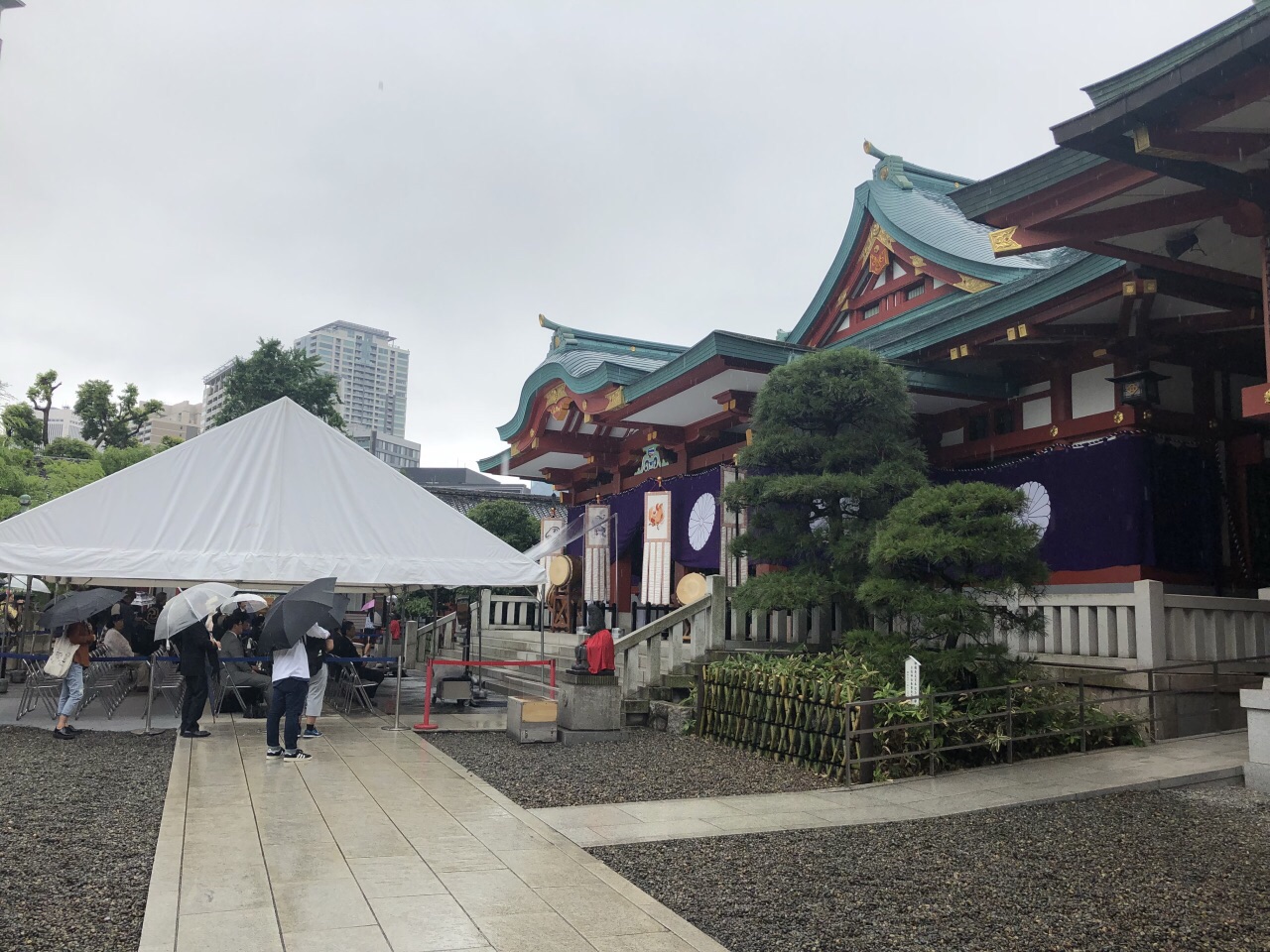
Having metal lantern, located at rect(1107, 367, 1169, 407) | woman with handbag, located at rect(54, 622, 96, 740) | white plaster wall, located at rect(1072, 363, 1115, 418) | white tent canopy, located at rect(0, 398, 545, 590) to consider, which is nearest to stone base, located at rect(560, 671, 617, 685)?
white tent canopy, located at rect(0, 398, 545, 590)

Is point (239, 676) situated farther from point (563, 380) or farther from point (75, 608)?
point (563, 380)

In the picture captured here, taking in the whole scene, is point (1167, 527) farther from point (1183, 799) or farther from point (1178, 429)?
point (1183, 799)

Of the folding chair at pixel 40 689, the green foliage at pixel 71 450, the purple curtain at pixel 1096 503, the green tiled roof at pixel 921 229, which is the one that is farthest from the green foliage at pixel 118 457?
the purple curtain at pixel 1096 503

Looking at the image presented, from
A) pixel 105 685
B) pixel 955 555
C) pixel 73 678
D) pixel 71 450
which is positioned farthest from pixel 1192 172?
pixel 71 450

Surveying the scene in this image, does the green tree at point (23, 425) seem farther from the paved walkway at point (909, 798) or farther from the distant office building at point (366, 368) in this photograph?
the distant office building at point (366, 368)

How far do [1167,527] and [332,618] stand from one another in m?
9.14

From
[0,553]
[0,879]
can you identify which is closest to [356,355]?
[0,553]

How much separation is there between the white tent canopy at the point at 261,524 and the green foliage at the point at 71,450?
1069 inches

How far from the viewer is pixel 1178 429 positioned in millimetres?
10750

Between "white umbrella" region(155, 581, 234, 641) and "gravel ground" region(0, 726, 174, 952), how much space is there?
1180 millimetres

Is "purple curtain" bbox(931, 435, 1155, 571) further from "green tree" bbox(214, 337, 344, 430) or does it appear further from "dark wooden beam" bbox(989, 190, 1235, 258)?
"green tree" bbox(214, 337, 344, 430)

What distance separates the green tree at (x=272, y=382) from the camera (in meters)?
30.7

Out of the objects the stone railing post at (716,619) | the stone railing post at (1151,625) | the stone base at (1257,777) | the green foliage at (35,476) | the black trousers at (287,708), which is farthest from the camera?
the green foliage at (35,476)

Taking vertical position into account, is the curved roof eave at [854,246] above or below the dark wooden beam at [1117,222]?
above
